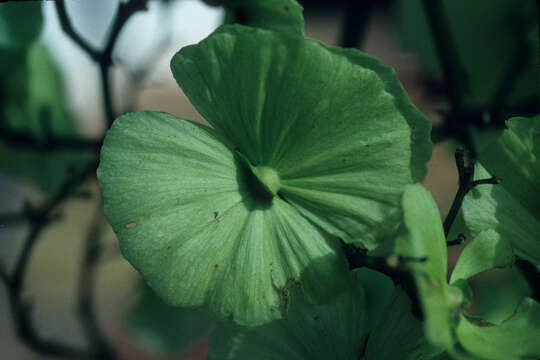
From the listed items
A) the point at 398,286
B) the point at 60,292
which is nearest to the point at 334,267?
the point at 398,286

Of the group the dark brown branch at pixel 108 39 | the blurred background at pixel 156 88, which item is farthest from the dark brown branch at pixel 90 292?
the dark brown branch at pixel 108 39

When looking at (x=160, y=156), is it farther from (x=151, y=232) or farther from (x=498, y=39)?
(x=498, y=39)

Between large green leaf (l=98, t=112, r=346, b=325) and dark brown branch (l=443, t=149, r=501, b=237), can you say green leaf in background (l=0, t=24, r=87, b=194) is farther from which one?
dark brown branch (l=443, t=149, r=501, b=237)

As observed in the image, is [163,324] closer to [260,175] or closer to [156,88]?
[156,88]

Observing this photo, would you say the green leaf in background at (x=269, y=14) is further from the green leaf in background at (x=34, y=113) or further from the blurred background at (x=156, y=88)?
the green leaf in background at (x=34, y=113)

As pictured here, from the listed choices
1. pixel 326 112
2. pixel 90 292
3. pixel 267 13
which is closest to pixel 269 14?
pixel 267 13
